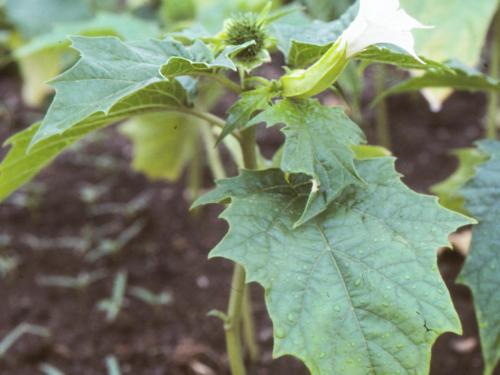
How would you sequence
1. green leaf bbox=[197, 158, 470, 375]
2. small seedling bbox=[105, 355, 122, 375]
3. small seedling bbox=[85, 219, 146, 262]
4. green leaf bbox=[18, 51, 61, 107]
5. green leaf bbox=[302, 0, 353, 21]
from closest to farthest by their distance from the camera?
green leaf bbox=[197, 158, 470, 375], small seedling bbox=[105, 355, 122, 375], green leaf bbox=[302, 0, 353, 21], small seedling bbox=[85, 219, 146, 262], green leaf bbox=[18, 51, 61, 107]

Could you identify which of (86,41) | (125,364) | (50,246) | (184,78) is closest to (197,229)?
(50,246)

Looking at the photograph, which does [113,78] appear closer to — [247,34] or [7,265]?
[247,34]

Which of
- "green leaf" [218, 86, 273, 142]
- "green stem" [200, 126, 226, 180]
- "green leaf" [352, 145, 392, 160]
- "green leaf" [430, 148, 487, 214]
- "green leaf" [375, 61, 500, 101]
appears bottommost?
"green stem" [200, 126, 226, 180]

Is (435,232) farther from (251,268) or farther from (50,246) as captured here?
(50,246)

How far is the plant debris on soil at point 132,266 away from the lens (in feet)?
4.70

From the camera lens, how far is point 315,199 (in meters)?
0.81

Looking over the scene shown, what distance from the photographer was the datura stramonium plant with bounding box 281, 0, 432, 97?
0.75m

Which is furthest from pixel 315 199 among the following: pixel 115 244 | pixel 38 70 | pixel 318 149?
pixel 38 70

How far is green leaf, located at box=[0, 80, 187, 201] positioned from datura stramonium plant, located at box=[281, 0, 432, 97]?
0.68 feet

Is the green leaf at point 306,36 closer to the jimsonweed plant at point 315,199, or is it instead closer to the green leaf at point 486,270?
the jimsonweed plant at point 315,199

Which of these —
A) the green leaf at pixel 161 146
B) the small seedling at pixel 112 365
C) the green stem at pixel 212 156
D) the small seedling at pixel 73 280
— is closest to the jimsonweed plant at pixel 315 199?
the small seedling at pixel 112 365

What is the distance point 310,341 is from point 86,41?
17.6 inches

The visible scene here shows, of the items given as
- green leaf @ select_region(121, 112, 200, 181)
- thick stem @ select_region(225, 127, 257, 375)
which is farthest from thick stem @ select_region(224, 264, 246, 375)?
green leaf @ select_region(121, 112, 200, 181)

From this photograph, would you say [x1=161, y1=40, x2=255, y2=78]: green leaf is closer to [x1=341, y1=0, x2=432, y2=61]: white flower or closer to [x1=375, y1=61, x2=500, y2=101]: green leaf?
[x1=341, y1=0, x2=432, y2=61]: white flower
